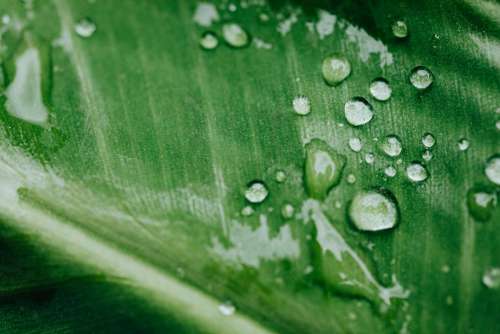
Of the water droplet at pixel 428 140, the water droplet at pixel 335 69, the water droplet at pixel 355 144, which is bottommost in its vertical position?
the water droplet at pixel 428 140

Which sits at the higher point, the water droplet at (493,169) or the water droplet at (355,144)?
the water droplet at (355,144)

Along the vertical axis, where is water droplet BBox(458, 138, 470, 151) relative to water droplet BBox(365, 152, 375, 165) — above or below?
below

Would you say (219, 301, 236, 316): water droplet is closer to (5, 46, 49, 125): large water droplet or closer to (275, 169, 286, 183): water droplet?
(275, 169, 286, 183): water droplet

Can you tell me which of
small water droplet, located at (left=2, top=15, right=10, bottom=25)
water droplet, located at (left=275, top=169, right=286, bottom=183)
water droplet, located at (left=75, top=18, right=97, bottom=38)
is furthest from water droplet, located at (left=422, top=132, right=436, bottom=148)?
small water droplet, located at (left=2, top=15, right=10, bottom=25)

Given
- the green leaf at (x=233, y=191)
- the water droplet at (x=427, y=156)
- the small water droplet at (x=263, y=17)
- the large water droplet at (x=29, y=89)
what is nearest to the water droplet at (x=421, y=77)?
the green leaf at (x=233, y=191)

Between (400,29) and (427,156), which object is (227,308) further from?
(400,29)

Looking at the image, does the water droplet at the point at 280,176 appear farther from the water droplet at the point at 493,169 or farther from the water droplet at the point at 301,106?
the water droplet at the point at 493,169

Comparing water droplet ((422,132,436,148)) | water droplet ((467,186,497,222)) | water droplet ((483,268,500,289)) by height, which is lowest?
water droplet ((483,268,500,289))
